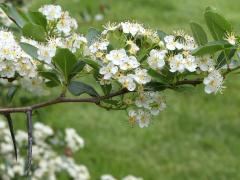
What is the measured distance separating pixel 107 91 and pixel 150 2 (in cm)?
585

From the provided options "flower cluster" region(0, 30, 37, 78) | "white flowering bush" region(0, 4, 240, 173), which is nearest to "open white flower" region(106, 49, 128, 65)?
"white flowering bush" region(0, 4, 240, 173)

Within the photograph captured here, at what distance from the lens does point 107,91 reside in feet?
4.08

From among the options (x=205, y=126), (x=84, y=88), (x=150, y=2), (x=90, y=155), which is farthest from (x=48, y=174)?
(x=150, y=2)

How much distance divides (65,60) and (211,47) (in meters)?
0.30

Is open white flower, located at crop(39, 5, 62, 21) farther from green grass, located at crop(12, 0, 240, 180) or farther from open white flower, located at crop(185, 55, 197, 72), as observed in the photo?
green grass, located at crop(12, 0, 240, 180)

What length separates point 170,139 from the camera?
4086 millimetres

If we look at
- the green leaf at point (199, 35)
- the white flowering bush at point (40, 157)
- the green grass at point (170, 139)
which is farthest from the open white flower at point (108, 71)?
the green grass at point (170, 139)

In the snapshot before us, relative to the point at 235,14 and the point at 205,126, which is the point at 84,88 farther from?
the point at 235,14

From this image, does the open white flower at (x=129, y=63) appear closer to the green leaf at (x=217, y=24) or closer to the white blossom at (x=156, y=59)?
the white blossom at (x=156, y=59)

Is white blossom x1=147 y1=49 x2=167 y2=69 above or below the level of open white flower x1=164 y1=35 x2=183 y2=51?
below

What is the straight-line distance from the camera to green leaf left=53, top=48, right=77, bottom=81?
118 cm

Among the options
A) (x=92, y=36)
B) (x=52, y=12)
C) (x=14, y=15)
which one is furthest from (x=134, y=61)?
(x=14, y=15)

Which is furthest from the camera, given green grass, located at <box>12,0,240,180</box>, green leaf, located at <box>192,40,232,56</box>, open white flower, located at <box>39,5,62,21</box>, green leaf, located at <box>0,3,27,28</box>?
green grass, located at <box>12,0,240,180</box>

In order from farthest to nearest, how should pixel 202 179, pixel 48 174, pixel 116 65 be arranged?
pixel 202 179 < pixel 48 174 < pixel 116 65
